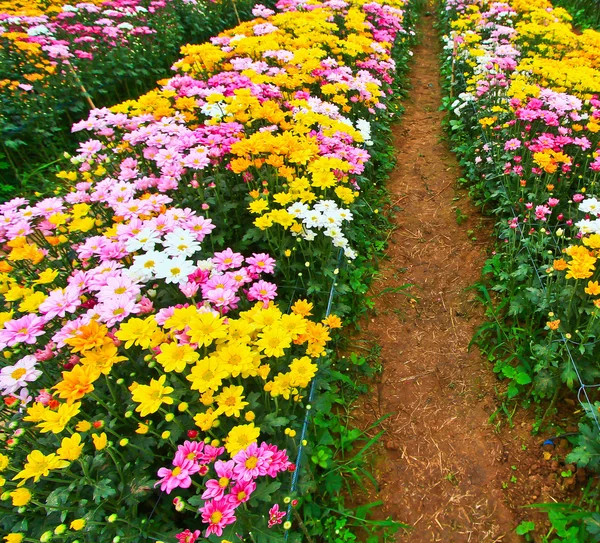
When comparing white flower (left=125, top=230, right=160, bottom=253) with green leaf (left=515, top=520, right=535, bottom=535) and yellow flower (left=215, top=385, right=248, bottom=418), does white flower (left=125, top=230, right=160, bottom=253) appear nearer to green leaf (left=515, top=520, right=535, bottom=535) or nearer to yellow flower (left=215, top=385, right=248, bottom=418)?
yellow flower (left=215, top=385, right=248, bottom=418)

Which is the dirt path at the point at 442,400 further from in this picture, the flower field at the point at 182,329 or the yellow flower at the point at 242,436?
the yellow flower at the point at 242,436

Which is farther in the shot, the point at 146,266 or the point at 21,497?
the point at 146,266

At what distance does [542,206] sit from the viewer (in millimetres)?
3117

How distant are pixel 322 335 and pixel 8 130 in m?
5.21

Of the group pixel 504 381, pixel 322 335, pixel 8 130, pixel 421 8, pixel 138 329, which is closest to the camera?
pixel 138 329

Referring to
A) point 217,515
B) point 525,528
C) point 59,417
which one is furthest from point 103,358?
point 525,528

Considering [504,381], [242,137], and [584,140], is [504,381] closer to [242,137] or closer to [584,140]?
[584,140]

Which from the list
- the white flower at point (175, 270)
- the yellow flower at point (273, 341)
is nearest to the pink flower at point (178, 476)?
the yellow flower at point (273, 341)

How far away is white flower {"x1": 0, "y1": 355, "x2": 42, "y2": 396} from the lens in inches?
68.9

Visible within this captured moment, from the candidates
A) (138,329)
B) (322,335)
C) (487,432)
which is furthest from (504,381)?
(138,329)

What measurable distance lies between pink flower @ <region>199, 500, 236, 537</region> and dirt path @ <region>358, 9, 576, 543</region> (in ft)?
4.08

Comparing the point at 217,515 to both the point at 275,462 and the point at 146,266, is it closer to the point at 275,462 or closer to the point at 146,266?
the point at 275,462

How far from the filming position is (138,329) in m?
1.76

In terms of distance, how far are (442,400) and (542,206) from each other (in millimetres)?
1840
